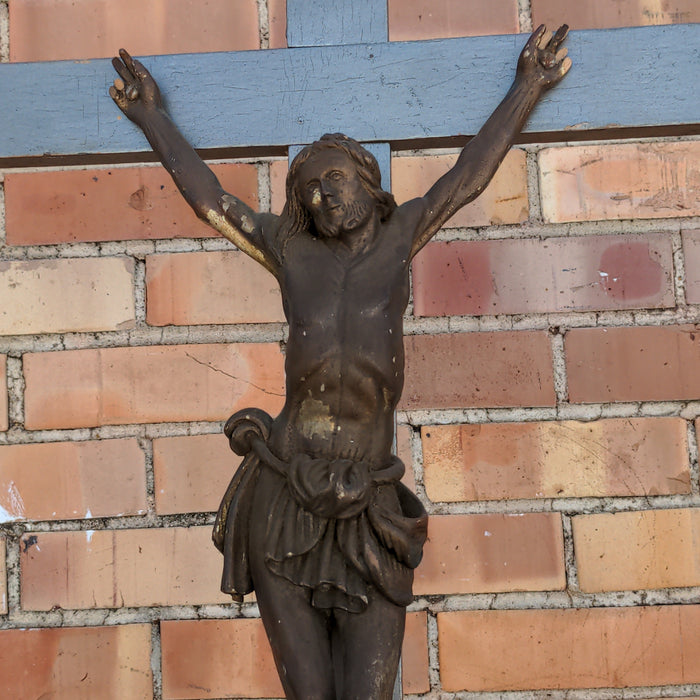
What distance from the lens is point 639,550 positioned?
1.19 metres

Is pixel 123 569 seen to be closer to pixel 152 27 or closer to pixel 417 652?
pixel 417 652

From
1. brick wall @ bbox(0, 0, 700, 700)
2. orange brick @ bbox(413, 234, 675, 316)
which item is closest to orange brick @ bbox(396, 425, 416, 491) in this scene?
brick wall @ bbox(0, 0, 700, 700)

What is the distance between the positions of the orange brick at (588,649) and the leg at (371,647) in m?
A: 0.33

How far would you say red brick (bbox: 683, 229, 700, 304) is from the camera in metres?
1.21

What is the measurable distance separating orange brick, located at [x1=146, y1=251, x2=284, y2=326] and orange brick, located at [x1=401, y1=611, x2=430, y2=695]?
1.15ft

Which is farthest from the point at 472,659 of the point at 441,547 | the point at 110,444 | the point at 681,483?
the point at 110,444

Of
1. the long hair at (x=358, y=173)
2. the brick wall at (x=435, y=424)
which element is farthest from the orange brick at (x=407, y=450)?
the long hair at (x=358, y=173)

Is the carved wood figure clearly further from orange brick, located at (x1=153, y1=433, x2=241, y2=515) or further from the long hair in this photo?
orange brick, located at (x1=153, y1=433, x2=241, y2=515)

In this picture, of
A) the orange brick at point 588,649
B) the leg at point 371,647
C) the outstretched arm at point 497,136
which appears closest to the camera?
the leg at point 371,647

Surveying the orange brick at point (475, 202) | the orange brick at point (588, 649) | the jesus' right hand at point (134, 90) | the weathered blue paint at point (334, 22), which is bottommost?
the orange brick at point (588, 649)

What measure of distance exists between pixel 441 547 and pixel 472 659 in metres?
0.12

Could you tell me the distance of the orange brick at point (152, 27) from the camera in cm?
109

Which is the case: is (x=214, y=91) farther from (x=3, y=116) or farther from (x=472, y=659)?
(x=472, y=659)

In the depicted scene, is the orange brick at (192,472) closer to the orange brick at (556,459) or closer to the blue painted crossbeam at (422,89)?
the orange brick at (556,459)
